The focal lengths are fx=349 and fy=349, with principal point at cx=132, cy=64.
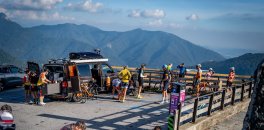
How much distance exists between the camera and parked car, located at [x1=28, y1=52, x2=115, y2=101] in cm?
1647

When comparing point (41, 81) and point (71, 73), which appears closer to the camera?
point (41, 81)

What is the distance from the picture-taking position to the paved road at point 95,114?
12289 millimetres

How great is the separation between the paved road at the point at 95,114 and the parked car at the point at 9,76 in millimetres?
4155

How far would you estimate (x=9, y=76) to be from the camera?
888 inches

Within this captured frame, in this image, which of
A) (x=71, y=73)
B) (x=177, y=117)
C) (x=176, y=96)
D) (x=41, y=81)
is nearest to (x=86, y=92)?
(x=71, y=73)

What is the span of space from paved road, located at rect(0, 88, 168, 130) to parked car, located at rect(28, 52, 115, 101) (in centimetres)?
66

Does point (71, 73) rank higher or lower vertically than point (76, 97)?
higher

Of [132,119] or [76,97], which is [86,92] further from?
[132,119]

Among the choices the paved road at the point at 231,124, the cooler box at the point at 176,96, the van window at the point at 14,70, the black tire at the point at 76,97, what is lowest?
the paved road at the point at 231,124

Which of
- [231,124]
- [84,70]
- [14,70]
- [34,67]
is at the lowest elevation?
[231,124]

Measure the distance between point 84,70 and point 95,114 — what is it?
15.0ft

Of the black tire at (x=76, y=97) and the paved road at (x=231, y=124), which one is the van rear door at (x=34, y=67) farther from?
the paved road at (x=231, y=124)

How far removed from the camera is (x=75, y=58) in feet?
61.3

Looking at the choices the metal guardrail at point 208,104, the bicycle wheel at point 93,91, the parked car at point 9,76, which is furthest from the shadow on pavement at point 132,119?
the parked car at point 9,76
